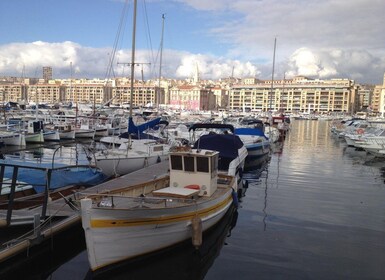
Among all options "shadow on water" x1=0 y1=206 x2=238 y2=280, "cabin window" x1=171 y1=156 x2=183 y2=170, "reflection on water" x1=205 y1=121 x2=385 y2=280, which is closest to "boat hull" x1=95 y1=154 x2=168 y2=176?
A: "reflection on water" x1=205 y1=121 x2=385 y2=280

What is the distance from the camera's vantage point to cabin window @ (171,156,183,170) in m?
14.5

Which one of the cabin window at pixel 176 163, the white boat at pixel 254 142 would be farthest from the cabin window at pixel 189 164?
the white boat at pixel 254 142

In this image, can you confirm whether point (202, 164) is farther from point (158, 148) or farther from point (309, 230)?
point (158, 148)

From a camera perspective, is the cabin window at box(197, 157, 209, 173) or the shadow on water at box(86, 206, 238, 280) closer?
the shadow on water at box(86, 206, 238, 280)

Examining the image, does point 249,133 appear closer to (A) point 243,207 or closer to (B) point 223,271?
(A) point 243,207

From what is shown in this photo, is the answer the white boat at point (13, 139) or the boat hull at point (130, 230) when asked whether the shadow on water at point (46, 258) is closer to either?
the boat hull at point (130, 230)

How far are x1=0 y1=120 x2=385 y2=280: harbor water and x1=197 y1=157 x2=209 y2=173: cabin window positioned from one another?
238 centimetres

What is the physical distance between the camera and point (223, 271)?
38.0 feet

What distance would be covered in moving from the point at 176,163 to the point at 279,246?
476 cm

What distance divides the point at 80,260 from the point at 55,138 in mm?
36697

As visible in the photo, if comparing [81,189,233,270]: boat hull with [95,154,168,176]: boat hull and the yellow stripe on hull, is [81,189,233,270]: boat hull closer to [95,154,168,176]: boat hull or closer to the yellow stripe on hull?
the yellow stripe on hull

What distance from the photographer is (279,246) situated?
44.5 ft

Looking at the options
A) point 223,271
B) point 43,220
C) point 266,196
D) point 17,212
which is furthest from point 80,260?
point 266,196

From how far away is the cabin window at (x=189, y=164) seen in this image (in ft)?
47.4
